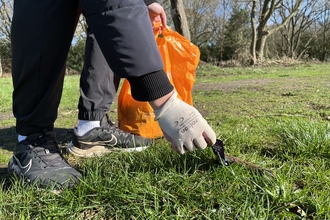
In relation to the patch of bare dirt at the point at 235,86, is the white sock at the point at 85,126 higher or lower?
higher

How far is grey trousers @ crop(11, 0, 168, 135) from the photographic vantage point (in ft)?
3.74

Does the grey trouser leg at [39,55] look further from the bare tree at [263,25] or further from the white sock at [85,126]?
the bare tree at [263,25]

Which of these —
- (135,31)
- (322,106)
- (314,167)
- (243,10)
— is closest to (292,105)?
(322,106)

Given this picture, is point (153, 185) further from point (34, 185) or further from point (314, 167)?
point (314, 167)

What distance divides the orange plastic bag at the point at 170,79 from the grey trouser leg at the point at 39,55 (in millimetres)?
869

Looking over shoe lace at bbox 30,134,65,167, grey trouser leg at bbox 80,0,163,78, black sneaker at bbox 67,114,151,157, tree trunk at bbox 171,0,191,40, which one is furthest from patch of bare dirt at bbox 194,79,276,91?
grey trouser leg at bbox 80,0,163,78

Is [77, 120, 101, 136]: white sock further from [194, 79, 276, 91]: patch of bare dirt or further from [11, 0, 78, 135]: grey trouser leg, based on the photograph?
[194, 79, 276, 91]: patch of bare dirt

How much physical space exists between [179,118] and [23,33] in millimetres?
870

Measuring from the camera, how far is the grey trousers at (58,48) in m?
1.14

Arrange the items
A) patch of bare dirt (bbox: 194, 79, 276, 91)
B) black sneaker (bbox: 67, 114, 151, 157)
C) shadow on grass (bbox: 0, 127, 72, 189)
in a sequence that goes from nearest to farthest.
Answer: black sneaker (bbox: 67, 114, 151, 157), shadow on grass (bbox: 0, 127, 72, 189), patch of bare dirt (bbox: 194, 79, 276, 91)

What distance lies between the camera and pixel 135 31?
45.1 inches

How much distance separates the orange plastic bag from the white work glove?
3.72 ft

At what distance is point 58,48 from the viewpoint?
1474 millimetres

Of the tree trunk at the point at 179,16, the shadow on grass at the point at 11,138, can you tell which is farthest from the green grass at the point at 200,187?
the tree trunk at the point at 179,16
